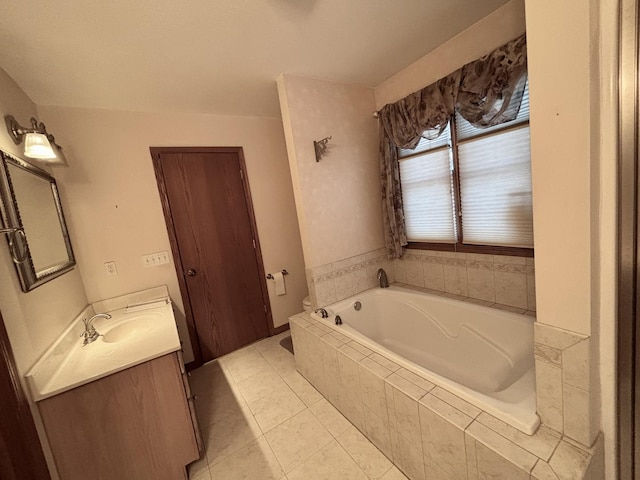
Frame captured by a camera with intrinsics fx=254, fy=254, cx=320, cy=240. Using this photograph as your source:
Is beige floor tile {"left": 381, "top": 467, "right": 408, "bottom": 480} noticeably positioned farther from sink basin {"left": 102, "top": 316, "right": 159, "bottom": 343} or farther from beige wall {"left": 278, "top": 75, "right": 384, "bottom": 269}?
sink basin {"left": 102, "top": 316, "right": 159, "bottom": 343}

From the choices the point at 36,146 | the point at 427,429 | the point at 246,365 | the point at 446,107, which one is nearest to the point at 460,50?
the point at 446,107

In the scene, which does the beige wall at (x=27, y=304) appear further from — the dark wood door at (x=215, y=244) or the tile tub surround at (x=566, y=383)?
the tile tub surround at (x=566, y=383)

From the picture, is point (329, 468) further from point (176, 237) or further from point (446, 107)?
point (446, 107)

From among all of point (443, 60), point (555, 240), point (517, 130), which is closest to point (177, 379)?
point (555, 240)

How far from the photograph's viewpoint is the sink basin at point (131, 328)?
1.63m

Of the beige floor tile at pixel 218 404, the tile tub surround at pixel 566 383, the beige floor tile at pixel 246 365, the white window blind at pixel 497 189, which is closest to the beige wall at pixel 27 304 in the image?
the beige floor tile at pixel 218 404

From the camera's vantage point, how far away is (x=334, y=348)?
162 centimetres

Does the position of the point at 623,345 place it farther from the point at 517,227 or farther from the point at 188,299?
the point at 188,299

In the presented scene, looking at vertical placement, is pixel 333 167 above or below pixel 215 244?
above

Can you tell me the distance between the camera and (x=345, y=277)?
2246 millimetres

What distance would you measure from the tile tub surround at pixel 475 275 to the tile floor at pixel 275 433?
1.28 m

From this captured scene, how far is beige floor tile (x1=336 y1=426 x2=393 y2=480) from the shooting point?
51.3 inches

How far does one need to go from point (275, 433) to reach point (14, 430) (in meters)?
1.20

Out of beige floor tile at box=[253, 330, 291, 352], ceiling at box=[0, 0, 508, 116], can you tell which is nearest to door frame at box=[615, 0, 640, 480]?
ceiling at box=[0, 0, 508, 116]
